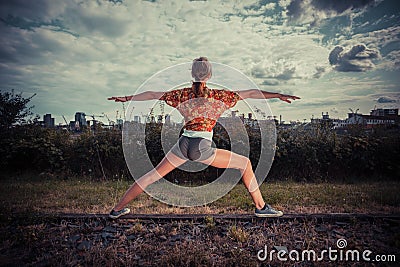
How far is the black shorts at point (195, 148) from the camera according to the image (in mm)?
3379

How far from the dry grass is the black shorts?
1.34m

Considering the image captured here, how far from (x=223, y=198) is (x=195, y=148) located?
2198 millimetres

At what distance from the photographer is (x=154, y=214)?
412 cm

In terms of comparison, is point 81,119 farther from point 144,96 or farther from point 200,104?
point 200,104

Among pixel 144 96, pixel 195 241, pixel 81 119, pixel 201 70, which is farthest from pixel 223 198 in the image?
pixel 81 119

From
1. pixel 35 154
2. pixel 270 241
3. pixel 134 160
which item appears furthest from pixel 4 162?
pixel 270 241

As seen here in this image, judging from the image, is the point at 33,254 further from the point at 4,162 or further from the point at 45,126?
the point at 45,126

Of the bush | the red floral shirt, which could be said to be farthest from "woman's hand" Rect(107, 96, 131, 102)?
the bush

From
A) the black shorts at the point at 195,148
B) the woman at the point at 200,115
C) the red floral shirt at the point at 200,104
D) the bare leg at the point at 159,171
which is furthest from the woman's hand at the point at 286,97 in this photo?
the bare leg at the point at 159,171

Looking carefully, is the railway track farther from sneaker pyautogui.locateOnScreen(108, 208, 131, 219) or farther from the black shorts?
the black shorts

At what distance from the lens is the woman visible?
3.39 metres

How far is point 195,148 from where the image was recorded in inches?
133

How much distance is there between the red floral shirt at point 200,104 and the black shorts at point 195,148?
140 mm

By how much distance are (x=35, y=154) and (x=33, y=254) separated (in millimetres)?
5471
